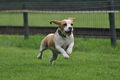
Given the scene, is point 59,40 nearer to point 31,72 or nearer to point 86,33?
point 31,72

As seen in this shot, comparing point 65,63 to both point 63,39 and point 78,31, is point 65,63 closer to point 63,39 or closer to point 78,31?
point 63,39

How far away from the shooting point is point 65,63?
31.1 ft

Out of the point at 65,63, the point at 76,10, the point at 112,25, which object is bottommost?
the point at 65,63

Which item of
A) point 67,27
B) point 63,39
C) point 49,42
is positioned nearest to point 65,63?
point 49,42

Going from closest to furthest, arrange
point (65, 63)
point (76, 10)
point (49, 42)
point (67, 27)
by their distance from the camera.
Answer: point (67, 27) < point (49, 42) < point (65, 63) < point (76, 10)

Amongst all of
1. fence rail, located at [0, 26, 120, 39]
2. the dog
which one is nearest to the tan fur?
the dog

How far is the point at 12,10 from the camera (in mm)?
15328

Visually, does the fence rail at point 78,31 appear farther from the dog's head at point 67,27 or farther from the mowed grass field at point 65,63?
the dog's head at point 67,27

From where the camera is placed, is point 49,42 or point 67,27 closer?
point 67,27

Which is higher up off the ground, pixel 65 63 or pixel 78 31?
pixel 78 31

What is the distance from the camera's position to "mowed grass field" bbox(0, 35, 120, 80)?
738cm

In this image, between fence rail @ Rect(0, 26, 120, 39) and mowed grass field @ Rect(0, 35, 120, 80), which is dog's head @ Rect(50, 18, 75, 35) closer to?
mowed grass field @ Rect(0, 35, 120, 80)
